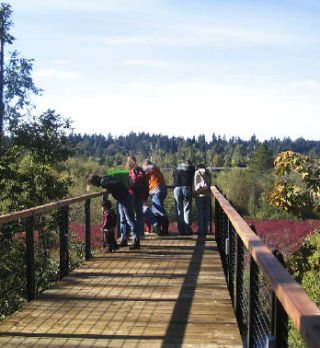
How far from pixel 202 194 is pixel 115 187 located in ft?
7.23

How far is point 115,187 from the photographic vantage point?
25.0 feet

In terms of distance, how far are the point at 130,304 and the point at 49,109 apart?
892cm

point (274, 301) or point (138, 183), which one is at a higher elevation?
point (138, 183)

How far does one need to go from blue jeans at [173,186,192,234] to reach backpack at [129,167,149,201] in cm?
112

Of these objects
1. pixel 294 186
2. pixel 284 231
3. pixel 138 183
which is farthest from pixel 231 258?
pixel 284 231

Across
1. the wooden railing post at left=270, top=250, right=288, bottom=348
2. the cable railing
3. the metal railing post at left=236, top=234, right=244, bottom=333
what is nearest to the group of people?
the cable railing

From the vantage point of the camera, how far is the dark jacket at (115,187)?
7.59 metres

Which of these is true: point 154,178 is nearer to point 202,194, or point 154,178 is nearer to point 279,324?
point 202,194

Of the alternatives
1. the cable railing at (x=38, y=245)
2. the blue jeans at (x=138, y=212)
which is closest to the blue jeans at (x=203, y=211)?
the blue jeans at (x=138, y=212)

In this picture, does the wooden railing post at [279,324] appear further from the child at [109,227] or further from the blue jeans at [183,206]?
the blue jeans at [183,206]

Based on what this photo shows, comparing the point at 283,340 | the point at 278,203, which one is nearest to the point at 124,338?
the point at 283,340

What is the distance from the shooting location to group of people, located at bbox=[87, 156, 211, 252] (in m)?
7.79

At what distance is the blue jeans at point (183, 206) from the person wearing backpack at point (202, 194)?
157mm

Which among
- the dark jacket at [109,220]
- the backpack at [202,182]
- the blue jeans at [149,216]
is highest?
the backpack at [202,182]
